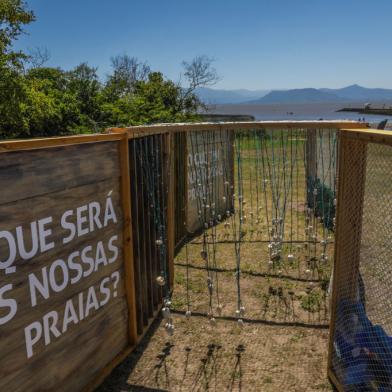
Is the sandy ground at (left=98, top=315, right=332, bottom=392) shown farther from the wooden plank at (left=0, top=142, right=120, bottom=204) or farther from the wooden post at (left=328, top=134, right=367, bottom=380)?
the wooden plank at (left=0, top=142, right=120, bottom=204)

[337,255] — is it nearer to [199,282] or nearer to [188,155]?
[199,282]

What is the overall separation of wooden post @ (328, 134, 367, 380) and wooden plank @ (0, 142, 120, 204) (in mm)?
1599

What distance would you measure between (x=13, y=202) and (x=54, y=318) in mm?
783

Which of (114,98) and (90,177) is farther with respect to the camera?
(114,98)

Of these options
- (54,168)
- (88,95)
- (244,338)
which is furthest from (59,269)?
(88,95)

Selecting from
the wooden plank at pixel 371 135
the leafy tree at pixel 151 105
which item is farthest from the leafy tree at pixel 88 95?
the wooden plank at pixel 371 135

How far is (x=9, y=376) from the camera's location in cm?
213

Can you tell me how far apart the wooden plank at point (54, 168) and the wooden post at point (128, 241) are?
89mm

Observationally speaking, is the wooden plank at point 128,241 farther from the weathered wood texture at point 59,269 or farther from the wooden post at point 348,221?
the wooden post at point 348,221

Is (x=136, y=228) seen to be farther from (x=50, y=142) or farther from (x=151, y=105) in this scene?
(x=151, y=105)

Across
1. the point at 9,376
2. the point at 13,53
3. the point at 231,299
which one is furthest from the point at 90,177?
the point at 13,53

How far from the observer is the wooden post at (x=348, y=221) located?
275cm

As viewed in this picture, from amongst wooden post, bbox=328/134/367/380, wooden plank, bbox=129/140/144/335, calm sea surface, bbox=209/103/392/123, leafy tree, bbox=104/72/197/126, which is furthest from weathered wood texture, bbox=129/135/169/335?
leafy tree, bbox=104/72/197/126

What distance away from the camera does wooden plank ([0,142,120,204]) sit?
80.7 inches
